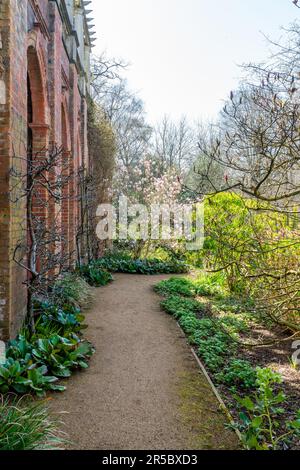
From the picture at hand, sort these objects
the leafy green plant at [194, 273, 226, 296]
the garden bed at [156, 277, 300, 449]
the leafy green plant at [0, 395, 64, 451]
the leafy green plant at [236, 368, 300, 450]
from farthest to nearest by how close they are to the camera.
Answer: the leafy green plant at [194, 273, 226, 296] < the garden bed at [156, 277, 300, 449] < the leafy green plant at [236, 368, 300, 450] < the leafy green plant at [0, 395, 64, 451]

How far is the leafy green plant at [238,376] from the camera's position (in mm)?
4105

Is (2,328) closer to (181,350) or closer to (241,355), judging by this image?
(181,350)

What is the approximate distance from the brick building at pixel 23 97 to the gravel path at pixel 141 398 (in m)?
1.16

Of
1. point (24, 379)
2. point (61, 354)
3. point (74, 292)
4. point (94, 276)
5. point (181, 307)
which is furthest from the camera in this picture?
point (94, 276)

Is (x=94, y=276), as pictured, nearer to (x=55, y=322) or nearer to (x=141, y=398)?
(x=55, y=322)

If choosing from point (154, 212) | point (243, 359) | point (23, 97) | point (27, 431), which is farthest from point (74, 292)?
point (154, 212)

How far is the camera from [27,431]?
2697mm

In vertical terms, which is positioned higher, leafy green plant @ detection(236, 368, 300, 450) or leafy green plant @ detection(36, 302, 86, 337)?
leafy green plant @ detection(36, 302, 86, 337)

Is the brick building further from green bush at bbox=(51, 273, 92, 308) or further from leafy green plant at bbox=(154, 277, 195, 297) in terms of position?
leafy green plant at bbox=(154, 277, 195, 297)

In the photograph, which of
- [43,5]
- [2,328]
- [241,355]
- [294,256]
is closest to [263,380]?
[241,355]

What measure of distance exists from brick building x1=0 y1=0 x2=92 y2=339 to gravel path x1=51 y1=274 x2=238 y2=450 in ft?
3.80

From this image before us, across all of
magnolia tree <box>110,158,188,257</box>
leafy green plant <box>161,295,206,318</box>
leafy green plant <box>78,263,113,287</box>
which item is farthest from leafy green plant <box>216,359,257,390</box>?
magnolia tree <box>110,158,188,257</box>

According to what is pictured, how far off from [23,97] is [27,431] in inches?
148

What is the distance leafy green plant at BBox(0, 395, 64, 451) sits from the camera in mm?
2588
